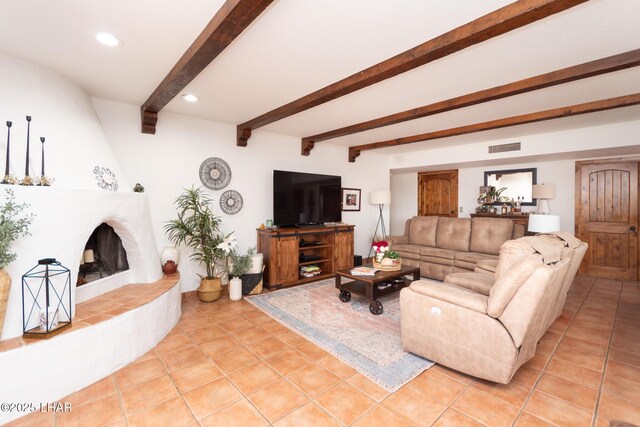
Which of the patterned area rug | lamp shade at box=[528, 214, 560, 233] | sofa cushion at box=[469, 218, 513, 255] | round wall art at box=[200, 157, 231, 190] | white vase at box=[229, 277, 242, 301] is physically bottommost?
the patterned area rug

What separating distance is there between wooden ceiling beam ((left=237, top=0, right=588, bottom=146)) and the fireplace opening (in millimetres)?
2487

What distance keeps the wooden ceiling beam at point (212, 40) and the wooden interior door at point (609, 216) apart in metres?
6.14

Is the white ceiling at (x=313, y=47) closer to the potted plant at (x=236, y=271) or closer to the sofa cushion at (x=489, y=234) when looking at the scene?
the sofa cushion at (x=489, y=234)

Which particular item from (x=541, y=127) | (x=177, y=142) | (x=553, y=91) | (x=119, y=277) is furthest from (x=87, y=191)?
(x=541, y=127)

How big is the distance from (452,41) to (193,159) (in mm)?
3423

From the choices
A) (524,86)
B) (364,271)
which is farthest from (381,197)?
(524,86)

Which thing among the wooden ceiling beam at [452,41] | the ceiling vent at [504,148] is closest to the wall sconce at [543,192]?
the ceiling vent at [504,148]

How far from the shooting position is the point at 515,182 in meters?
5.97

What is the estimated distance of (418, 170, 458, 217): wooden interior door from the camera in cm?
689

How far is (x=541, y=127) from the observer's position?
4402mm

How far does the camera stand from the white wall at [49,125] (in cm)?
224

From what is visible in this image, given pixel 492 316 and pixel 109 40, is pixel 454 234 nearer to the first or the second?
pixel 492 316

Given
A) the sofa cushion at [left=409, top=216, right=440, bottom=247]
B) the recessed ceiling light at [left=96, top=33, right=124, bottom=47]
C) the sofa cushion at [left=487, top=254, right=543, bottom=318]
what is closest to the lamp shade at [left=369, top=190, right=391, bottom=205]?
the sofa cushion at [left=409, top=216, right=440, bottom=247]

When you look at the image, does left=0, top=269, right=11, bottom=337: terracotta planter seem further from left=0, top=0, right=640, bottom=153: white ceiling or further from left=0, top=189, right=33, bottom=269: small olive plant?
left=0, top=0, right=640, bottom=153: white ceiling
